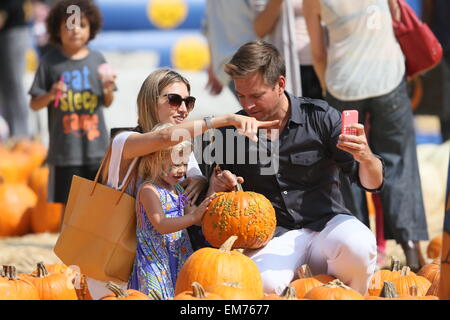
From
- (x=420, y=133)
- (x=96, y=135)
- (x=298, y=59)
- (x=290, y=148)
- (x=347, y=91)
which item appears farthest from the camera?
(x=420, y=133)

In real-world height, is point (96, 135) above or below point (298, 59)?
below

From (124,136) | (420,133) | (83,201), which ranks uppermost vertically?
(124,136)

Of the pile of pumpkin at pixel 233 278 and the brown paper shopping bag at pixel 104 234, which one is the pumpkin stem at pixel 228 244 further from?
the brown paper shopping bag at pixel 104 234

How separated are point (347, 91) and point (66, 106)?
1775mm

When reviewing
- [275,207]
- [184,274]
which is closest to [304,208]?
[275,207]

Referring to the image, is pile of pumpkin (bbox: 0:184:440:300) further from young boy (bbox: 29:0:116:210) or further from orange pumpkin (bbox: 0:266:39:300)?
young boy (bbox: 29:0:116:210)

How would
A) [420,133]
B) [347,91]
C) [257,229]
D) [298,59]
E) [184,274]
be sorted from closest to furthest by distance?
[184,274] < [257,229] < [347,91] < [298,59] < [420,133]

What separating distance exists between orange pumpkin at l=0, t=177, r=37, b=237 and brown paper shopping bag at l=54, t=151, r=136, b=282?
3.15 meters

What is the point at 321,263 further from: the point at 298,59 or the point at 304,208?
the point at 298,59

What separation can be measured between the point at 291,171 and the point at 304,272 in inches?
18.0

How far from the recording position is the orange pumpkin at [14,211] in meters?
6.71

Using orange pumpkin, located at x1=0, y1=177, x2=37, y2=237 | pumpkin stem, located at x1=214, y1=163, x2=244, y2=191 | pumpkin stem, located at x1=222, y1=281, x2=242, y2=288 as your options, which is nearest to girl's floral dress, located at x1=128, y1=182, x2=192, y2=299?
pumpkin stem, located at x1=214, y1=163, x2=244, y2=191

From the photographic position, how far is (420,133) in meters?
10.8

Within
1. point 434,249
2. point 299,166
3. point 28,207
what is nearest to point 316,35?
point 299,166
